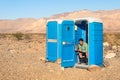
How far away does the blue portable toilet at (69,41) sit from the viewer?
14.0 m

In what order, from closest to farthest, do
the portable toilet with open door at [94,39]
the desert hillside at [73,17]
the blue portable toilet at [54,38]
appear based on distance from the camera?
the blue portable toilet at [54,38] → the portable toilet with open door at [94,39] → the desert hillside at [73,17]

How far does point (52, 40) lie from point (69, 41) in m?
0.81

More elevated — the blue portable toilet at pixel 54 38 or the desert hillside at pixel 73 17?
the desert hillside at pixel 73 17

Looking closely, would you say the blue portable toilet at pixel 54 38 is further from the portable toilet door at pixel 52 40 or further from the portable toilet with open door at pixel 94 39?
the portable toilet with open door at pixel 94 39

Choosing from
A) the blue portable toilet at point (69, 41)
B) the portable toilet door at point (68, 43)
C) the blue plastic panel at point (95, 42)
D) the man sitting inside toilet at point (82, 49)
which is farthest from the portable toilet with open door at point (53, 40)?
the blue plastic panel at point (95, 42)

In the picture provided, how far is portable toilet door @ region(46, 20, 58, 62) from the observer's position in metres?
14.3

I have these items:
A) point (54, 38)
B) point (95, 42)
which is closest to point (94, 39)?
point (95, 42)

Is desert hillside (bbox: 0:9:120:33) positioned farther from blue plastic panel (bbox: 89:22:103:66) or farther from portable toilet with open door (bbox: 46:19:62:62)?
portable toilet with open door (bbox: 46:19:62:62)

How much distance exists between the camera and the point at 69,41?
562 inches

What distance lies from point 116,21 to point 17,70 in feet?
384

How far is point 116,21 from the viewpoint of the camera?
415 ft

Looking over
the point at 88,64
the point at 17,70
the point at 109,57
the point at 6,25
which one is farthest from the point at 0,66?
the point at 6,25

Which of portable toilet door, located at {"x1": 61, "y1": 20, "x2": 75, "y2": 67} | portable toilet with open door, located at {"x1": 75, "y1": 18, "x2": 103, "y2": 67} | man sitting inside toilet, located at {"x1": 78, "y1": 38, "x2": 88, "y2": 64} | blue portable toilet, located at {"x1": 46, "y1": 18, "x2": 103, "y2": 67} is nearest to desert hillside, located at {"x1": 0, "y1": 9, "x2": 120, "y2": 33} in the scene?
man sitting inside toilet, located at {"x1": 78, "y1": 38, "x2": 88, "y2": 64}

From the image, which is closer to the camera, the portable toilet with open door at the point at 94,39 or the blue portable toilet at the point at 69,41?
the blue portable toilet at the point at 69,41
